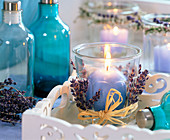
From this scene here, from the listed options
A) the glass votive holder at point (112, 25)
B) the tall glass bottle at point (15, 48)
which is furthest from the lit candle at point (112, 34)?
the tall glass bottle at point (15, 48)

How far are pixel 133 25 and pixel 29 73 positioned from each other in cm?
70

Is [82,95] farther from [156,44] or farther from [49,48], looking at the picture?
[156,44]

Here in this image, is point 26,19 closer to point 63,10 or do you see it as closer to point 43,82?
point 43,82

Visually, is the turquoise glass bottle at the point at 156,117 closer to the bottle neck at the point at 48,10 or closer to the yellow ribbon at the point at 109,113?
the yellow ribbon at the point at 109,113

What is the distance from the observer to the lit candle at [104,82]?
64cm

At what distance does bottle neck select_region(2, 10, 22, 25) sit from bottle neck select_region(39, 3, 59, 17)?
0.43 ft

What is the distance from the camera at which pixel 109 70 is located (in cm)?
65

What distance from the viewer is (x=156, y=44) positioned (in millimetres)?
1180

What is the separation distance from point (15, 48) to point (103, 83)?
9.9 inches

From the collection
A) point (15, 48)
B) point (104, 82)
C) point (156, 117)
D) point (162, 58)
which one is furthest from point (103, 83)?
point (162, 58)

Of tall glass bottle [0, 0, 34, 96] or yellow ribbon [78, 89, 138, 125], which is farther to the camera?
tall glass bottle [0, 0, 34, 96]

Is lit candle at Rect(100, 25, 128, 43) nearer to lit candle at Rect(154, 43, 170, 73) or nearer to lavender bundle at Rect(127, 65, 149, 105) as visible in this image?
lit candle at Rect(154, 43, 170, 73)

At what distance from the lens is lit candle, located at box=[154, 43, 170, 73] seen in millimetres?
1151

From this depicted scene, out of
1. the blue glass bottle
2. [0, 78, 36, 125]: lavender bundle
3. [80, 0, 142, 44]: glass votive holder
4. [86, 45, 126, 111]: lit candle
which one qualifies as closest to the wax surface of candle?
[86, 45, 126, 111]: lit candle
